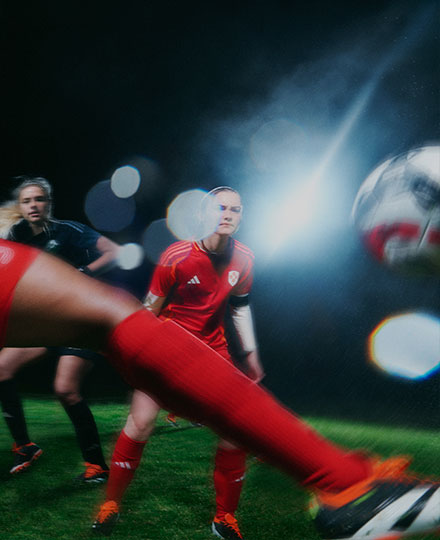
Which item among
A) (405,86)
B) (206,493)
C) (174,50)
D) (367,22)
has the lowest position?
(206,493)

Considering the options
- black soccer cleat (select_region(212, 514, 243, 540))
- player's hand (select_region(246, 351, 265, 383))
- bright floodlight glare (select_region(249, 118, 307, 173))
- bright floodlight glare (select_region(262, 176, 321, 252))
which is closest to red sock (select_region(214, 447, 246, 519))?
black soccer cleat (select_region(212, 514, 243, 540))

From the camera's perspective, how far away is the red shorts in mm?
752

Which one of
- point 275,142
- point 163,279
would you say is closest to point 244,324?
point 163,279

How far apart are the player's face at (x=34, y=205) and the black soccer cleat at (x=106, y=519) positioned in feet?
4.79

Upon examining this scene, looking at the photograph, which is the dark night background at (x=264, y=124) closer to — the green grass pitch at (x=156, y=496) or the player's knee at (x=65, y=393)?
the green grass pitch at (x=156, y=496)

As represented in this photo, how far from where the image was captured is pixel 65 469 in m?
2.54

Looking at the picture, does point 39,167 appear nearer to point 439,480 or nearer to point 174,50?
point 174,50

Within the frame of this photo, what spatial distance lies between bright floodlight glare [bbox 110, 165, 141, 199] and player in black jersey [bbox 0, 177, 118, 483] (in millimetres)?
5243

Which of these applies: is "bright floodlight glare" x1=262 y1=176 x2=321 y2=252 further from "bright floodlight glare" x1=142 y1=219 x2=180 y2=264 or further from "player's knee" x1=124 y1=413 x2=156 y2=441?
"player's knee" x1=124 y1=413 x2=156 y2=441

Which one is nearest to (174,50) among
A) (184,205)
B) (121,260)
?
(184,205)

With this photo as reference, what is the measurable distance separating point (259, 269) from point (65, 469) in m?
5.41

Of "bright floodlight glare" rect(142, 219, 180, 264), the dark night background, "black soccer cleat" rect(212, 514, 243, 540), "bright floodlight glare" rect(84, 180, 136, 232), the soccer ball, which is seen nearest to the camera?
the soccer ball

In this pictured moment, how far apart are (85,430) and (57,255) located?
2.84 ft

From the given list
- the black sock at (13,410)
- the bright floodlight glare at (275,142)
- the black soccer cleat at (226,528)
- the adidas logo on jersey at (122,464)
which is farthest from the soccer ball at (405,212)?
the bright floodlight glare at (275,142)
